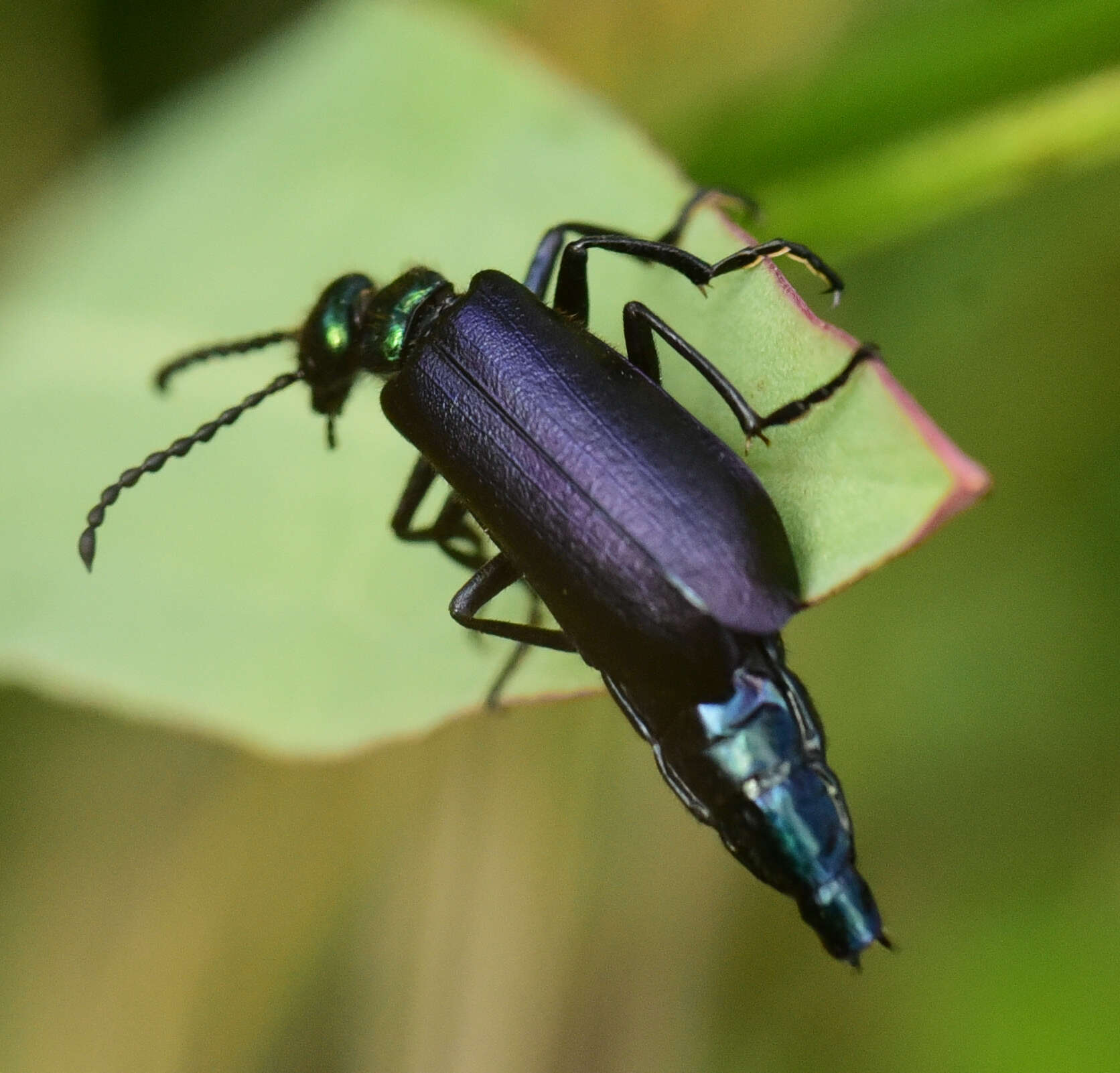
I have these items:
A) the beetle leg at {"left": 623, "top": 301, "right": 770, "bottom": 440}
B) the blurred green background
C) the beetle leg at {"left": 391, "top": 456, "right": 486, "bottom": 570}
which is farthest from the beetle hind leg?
the blurred green background

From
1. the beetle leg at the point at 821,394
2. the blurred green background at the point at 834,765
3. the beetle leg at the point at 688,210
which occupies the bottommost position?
the blurred green background at the point at 834,765

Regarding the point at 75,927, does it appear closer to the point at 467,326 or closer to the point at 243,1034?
the point at 243,1034

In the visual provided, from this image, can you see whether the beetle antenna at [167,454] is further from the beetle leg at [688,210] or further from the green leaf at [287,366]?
the beetle leg at [688,210]

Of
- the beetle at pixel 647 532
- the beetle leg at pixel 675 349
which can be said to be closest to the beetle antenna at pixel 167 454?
the beetle at pixel 647 532

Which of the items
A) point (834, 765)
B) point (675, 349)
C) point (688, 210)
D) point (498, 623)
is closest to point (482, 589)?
point (498, 623)

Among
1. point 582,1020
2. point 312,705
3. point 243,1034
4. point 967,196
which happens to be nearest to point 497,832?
point 582,1020

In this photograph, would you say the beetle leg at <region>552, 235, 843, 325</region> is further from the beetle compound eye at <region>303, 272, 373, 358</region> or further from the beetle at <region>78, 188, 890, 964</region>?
the beetle compound eye at <region>303, 272, 373, 358</region>

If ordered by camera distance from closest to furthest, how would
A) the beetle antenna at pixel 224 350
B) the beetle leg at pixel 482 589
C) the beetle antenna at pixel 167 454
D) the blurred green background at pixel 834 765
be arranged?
the beetle leg at pixel 482 589 < the beetle antenna at pixel 167 454 < the beetle antenna at pixel 224 350 < the blurred green background at pixel 834 765
